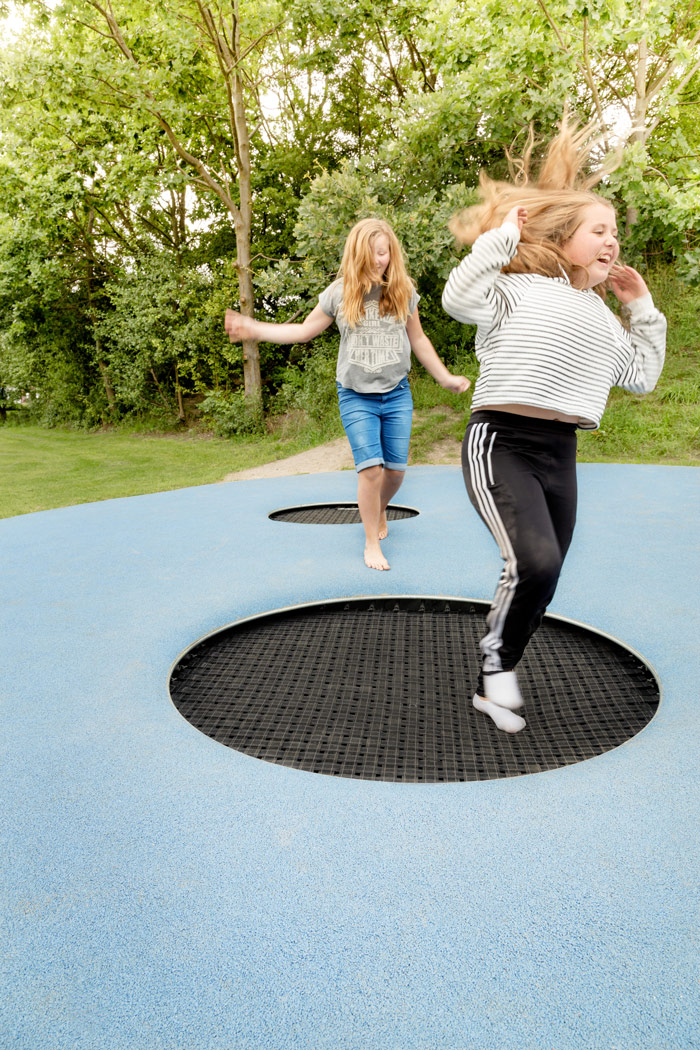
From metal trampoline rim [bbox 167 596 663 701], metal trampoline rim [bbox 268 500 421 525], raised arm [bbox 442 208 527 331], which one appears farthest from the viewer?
metal trampoline rim [bbox 268 500 421 525]

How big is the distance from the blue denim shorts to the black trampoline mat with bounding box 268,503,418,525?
93 centimetres

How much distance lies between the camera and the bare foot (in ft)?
10.7

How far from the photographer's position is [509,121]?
325 inches

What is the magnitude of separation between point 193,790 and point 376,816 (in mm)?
424

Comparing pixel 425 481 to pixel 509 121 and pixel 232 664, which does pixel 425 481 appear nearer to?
pixel 232 664

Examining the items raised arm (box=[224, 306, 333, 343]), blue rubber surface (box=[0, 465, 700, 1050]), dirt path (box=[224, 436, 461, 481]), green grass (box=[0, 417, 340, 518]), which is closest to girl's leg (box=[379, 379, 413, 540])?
raised arm (box=[224, 306, 333, 343])

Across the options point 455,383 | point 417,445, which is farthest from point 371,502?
point 417,445

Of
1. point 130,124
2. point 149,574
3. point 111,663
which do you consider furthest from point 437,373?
point 130,124

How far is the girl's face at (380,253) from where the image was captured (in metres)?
3.19

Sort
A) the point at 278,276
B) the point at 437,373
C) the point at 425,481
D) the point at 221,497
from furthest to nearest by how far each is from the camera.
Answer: the point at 278,276 < the point at 425,481 < the point at 221,497 < the point at 437,373

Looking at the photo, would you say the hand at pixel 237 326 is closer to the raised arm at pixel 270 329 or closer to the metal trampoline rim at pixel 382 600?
the raised arm at pixel 270 329

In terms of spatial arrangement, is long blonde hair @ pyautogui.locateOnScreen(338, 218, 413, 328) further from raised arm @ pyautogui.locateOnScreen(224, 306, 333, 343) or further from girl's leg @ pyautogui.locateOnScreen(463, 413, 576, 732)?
girl's leg @ pyautogui.locateOnScreen(463, 413, 576, 732)

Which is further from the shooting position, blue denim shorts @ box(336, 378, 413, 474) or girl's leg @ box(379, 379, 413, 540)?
girl's leg @ box(379, 379, 413, 540)

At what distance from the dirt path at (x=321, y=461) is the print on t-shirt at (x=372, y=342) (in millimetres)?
4566
